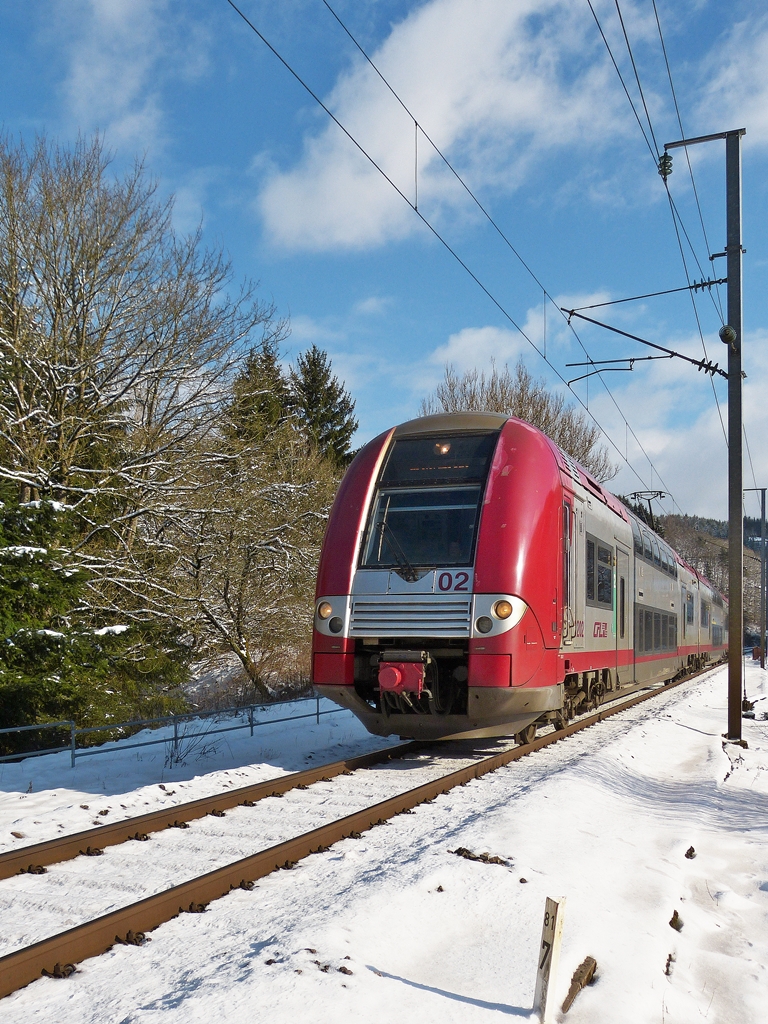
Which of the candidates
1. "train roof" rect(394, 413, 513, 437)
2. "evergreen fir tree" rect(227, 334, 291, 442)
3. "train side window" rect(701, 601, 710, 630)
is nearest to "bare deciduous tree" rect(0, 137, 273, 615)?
"evergreen fir tree" rect(227, 334, 291, 442)

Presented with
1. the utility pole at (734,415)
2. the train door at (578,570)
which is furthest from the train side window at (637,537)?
the train door at (578,570)

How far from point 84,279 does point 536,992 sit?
1559 centimetres

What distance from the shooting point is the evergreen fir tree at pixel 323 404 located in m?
40.1

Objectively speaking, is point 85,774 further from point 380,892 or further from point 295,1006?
point 295,1006

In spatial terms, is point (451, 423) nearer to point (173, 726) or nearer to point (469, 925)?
point (469, 925)

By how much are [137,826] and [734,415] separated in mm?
10484

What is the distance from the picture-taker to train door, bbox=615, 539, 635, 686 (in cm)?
1336

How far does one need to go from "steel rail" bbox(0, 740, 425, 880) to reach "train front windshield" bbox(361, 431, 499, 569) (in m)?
2.31

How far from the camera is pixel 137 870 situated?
5.32 meters

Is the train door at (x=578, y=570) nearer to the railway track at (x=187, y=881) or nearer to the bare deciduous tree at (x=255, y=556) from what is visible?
the railway track at (x=187, y=881)

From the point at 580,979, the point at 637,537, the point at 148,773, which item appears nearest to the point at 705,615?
the point at 637,537

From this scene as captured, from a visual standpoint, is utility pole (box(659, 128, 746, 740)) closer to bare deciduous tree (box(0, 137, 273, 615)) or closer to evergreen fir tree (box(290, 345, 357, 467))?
bare deciduous tree (box(0, 137, 273, 615))

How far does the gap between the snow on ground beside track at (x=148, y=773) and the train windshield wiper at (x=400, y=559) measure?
244cm

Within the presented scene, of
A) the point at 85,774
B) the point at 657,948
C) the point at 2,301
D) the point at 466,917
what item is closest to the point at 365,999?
the point at 466,917
